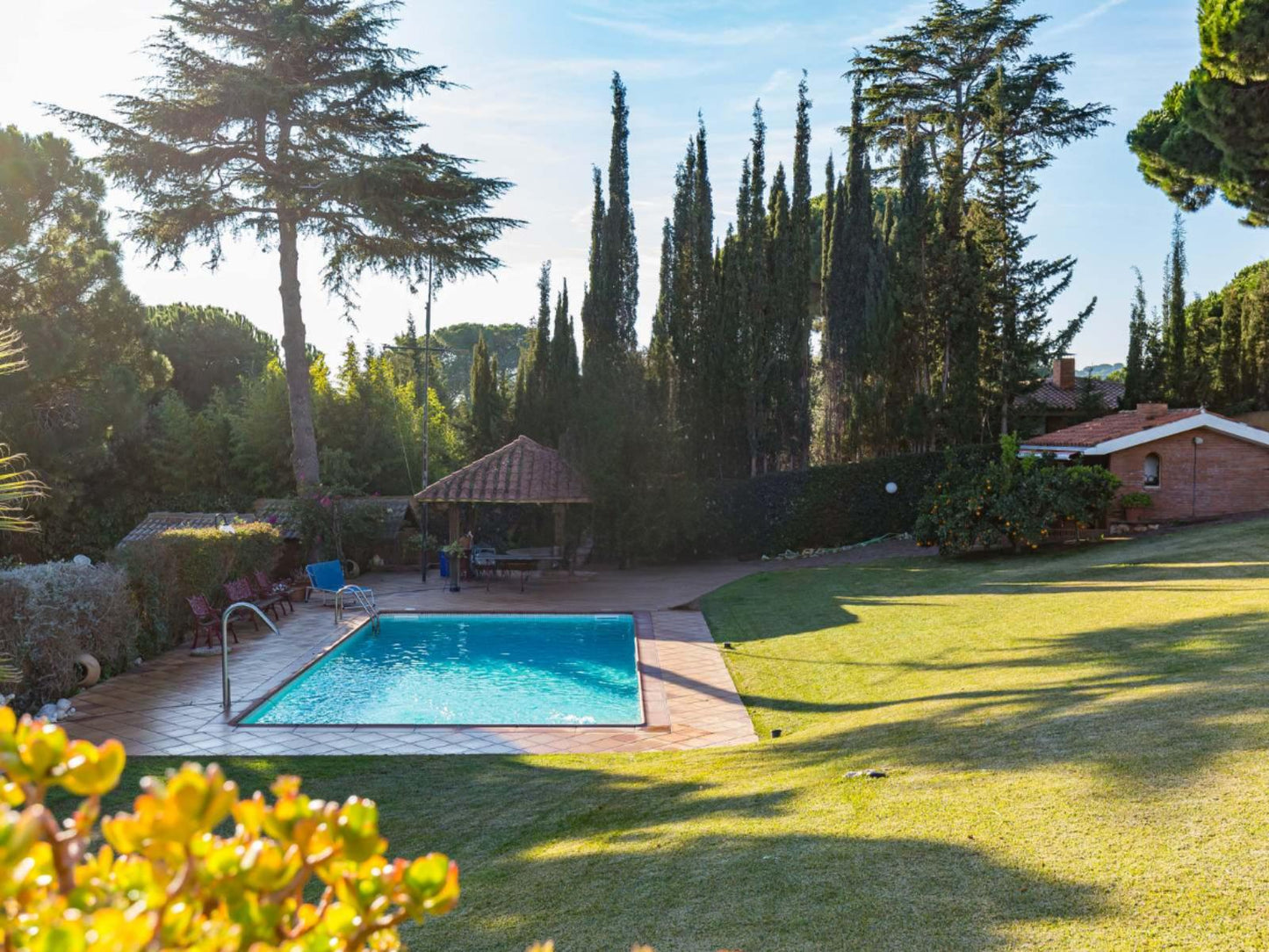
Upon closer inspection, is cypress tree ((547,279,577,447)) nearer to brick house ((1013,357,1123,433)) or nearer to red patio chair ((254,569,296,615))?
red patio chair ((254,569,296,615))

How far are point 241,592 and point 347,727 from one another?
20.8ft

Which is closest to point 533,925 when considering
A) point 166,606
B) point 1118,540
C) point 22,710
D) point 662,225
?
point 22,710

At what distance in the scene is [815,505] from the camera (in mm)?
23547

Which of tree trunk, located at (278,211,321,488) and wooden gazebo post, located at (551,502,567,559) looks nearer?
wooden gazebo post, located at (551,502,567,559)

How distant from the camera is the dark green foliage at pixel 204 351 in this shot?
3388 cm

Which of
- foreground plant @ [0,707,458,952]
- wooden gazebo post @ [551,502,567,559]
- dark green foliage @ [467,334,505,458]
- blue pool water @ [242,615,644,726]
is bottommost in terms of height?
blue pool water @ [242,615,644,726]

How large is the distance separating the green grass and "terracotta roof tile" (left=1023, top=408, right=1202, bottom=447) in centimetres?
1194

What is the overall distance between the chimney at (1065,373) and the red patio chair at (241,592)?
2891 centimetres

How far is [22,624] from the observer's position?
965 cm

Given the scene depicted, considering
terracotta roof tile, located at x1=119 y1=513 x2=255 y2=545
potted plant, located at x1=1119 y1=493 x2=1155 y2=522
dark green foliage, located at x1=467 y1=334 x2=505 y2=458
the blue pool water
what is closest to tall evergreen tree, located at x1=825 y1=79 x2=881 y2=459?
potted plant, located at x1=1119 y1=493 x2=1155 y2=522

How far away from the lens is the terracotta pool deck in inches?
347

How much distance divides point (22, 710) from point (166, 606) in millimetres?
3636

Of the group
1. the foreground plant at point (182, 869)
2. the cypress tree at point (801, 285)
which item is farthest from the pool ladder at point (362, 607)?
the foreground plant at point (182, 869)

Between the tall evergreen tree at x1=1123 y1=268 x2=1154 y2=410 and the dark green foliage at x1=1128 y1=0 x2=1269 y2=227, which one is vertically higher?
the dark green foliage at x1=1128 y1=0 x2=1269 y2=227
